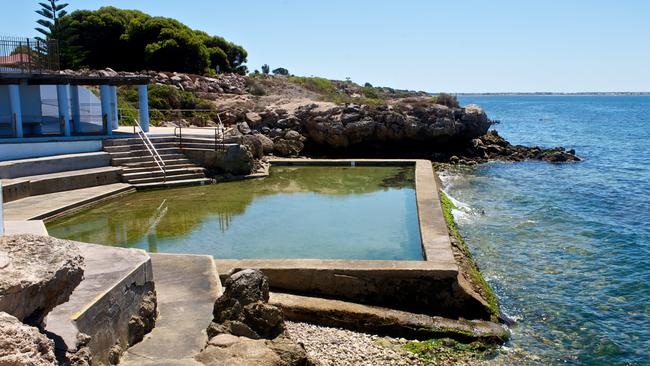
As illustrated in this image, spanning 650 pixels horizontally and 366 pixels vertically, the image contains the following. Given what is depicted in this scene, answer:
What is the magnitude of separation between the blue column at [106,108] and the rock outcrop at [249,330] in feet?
53.8

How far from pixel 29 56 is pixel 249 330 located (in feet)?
55.4

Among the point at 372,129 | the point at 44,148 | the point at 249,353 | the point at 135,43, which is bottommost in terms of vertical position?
the point at 249,353

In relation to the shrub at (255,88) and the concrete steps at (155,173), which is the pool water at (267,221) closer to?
the concrete steps at (155,173)

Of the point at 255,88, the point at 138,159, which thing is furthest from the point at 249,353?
the point at 255,88

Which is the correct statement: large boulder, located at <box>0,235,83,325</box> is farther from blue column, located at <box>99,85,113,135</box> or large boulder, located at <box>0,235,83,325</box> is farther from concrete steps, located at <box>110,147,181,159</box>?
blue column, located at <box>99,85,113,135</box>

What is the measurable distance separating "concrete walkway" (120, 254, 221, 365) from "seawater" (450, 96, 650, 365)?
449 cm

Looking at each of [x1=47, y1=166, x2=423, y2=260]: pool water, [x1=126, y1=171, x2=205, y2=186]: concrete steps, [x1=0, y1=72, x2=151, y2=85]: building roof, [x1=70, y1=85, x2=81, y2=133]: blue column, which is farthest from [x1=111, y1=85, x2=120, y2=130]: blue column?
[x1=47, y1=166, x2=423, y2=260]: pool water

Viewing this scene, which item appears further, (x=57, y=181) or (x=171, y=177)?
(x=171, y=177)

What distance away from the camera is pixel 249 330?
6.98 meters

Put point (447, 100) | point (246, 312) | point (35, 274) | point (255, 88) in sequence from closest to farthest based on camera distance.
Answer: point (35, 274), point (246, 312), point (447, 100), point (255, 88)

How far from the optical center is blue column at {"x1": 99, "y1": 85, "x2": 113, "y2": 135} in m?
21.9

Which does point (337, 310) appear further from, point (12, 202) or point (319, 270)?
point (12, 202)

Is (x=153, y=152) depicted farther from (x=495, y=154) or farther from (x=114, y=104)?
(x=495, y=154)

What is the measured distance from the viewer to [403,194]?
61.0ft
